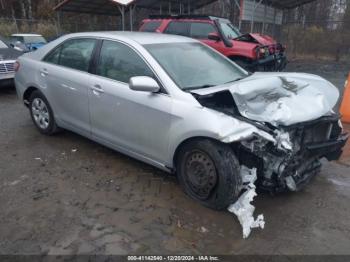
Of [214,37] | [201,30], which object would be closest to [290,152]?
[214,37]

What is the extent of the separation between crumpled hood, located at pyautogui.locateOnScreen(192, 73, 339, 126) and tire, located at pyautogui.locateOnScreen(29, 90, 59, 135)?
8.45 feet

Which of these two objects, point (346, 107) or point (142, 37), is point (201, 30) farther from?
point (142, 37)

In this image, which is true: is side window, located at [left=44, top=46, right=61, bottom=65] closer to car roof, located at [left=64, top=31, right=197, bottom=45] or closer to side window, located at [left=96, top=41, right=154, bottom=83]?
car roof, located at [left=64, top=31, right=197, bottom=45]

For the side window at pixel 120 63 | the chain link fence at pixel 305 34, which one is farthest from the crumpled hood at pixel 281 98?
the chain link fence at pixel 305 34

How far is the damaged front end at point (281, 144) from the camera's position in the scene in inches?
128

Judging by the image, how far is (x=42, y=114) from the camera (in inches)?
211

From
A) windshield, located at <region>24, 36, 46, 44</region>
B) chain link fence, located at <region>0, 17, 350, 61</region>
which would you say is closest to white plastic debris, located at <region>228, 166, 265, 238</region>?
windshield, located at <region>24, 36, 46, 44</region>

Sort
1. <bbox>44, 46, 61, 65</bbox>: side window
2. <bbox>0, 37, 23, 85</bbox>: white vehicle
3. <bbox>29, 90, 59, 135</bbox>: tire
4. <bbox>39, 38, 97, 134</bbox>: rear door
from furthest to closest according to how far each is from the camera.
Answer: <bbox>0, 37, 23, 85</bbox>: white vehicle < <bbox>29, 90, 59, 135</bbox>: tire < <bbox>44, 46, 61, 65</bbox>: side window < <bbox>39, 38, 97, 134</bbox>: rear door

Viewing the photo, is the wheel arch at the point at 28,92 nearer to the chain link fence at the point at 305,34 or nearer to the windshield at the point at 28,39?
the windshield at the point at 28,39

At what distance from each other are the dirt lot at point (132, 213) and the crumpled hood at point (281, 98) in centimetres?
95

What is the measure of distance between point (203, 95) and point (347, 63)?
17189 mm

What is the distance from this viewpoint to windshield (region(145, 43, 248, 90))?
3.87 meters

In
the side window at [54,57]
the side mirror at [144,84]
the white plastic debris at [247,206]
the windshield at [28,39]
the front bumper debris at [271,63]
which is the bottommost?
the white plastic debris at [247,206]

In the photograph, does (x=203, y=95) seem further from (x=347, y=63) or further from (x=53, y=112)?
(x=347, y=63)
